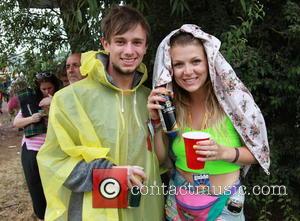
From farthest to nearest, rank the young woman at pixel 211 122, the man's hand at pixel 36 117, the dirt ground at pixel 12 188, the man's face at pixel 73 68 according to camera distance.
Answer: the dirt ground at pixel 12 188, the man's hand at pixel 36 117, the man's face at pixel 73 68, the young woman at pixel 211 122

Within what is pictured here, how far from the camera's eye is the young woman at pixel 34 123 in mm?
3441

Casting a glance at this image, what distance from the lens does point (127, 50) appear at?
2010 millimetres

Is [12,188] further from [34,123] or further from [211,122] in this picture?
[211,122]

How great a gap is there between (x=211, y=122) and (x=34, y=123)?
5.97 ft

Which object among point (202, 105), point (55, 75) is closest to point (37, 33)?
point (55, 75)

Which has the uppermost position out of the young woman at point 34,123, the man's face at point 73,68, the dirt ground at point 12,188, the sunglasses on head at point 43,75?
the man's face at point 73,68

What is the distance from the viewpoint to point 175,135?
2.12 meters

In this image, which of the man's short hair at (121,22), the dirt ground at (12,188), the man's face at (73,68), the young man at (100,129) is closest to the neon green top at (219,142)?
the young man at (100,129)

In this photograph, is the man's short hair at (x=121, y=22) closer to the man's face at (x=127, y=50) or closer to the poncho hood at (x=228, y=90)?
the man's face at (x=127, y=50)

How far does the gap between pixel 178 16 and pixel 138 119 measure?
1113 mm

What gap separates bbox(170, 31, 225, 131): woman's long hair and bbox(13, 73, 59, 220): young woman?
1551mm

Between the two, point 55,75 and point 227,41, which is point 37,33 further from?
point 227,41

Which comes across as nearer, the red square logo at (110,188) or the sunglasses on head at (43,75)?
the red square logo at (110,188)

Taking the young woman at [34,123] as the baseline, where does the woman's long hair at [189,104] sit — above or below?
above
